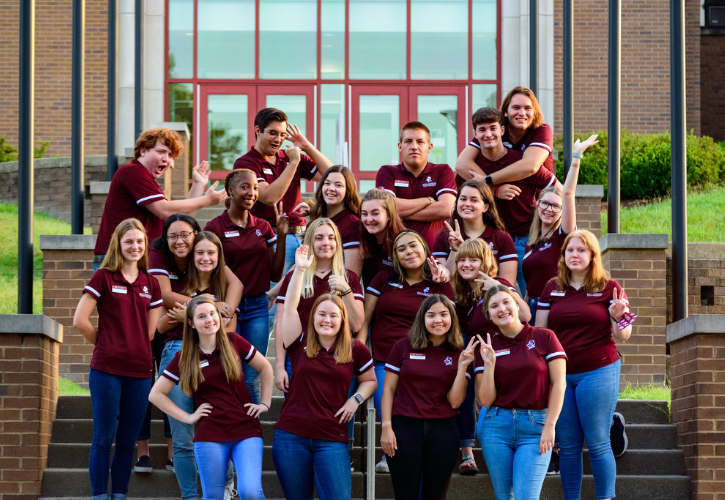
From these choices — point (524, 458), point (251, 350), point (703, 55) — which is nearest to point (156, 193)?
point (251, 350)

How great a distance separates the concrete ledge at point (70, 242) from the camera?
29.0ft

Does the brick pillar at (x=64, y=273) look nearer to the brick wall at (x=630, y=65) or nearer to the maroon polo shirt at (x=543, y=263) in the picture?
the maroon polo shirt at (x=543, y=263)

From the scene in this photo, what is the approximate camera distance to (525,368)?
17.5 feet

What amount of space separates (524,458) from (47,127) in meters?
15.9

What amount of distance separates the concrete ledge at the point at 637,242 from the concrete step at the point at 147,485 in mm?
3568

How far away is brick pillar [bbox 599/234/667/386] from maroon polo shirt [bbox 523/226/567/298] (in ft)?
7.82

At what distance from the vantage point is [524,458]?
17.1 ft

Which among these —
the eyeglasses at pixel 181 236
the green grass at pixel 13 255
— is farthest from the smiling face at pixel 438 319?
the green grass at pixel 13 255

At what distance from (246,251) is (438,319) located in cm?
162

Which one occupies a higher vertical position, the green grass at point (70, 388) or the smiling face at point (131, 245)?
the smiling face at point (131, 245)

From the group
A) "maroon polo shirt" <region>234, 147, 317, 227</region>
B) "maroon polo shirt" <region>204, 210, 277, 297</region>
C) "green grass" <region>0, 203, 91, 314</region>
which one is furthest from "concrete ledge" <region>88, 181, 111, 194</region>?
"maroon polo shirt" <region>204, 210, 277, 297</region>

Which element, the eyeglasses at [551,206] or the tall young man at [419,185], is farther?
the tall young man at [419,185]

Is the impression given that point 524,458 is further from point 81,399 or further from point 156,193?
point 81,399

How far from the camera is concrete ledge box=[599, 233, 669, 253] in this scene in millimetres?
8438
